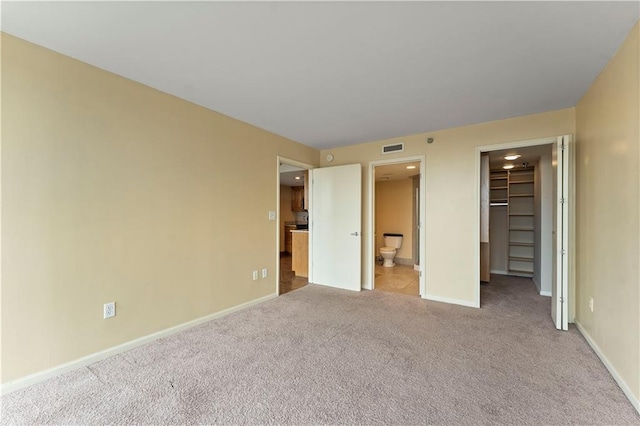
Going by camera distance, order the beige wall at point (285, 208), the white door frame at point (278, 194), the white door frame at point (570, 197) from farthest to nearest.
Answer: the beige wall at point (285, 208), the white door frame at point (278, 194), the white door frame at point (570, 197)

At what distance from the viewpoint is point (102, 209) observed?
87.2 inches

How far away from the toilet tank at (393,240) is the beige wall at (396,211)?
0.62ft

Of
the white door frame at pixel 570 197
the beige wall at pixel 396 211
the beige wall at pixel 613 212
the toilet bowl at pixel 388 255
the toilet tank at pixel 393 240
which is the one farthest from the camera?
the beige wall at pixel 396 211

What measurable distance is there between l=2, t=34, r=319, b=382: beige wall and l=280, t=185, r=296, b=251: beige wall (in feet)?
16.7

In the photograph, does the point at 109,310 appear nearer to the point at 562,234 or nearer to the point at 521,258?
the point at 562,234

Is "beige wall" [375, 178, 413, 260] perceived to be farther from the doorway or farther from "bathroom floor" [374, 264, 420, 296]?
the doorway

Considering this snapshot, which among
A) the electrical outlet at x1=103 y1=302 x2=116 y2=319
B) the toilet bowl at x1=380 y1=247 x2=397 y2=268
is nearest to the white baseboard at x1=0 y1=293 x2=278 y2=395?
the electrical outlet at x1=103 y1=302 x2=116 y2=319

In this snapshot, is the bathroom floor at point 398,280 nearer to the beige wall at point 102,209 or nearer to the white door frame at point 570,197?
the white door frame at point 570,197

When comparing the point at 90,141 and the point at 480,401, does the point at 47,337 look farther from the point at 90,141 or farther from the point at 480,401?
the point at 480,401

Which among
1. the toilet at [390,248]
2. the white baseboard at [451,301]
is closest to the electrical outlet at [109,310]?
the white baseboard at [451,301]

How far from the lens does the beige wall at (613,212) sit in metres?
1.72

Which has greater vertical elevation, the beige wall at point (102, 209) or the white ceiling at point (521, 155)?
the white ceiling at point (521, 155)

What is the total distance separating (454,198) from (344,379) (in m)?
2.73

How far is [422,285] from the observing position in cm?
385
